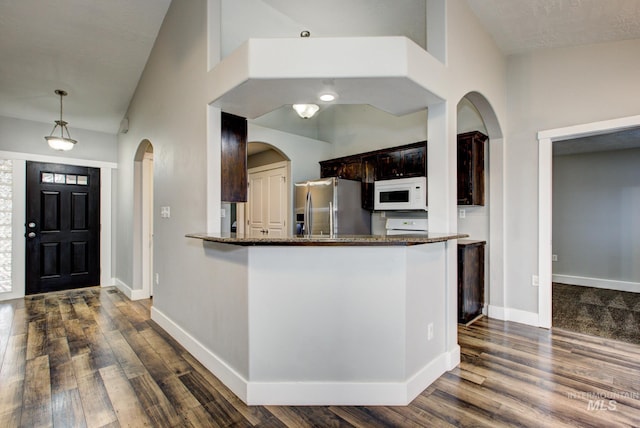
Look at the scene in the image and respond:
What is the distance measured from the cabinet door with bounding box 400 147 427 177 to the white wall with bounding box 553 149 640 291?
3431 mm

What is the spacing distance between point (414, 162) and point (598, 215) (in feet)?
12.3

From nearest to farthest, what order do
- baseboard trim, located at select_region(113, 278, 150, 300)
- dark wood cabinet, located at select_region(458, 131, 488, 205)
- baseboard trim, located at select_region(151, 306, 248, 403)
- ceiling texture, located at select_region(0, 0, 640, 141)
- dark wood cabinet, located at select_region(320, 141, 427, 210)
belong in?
1. baseboard trim, located at select_region(151, 306, 248, 403)
2. ceiling texture, located at select_region(0, 0, 640, 141)
3. dark wood cabinet, located at select_region(458, 131, 488, 205)
4. dark wood cabinet, located at select_region(320, 141, 427, 210)
5. baseboard trim, located at select_region(113, 278, 150, 300)

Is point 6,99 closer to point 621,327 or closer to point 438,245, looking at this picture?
point 438,245

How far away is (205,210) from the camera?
2609mm

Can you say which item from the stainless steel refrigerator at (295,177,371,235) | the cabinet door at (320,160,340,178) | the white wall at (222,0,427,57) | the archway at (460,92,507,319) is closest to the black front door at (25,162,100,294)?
the stainless steel refrigerator at (295,177,371,235)

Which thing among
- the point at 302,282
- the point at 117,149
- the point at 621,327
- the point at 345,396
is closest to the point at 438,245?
the point at 302,282

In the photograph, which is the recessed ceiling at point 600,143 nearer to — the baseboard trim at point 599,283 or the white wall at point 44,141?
the baseboard trim at point 599,283

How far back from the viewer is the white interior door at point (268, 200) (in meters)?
5.23

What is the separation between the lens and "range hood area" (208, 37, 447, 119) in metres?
2.04

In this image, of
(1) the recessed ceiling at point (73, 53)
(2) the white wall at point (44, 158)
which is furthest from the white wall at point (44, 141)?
(1) the recessed ceiling at point (73, 53)

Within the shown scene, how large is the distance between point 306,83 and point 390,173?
2369 mm

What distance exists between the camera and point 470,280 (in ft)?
11.4
